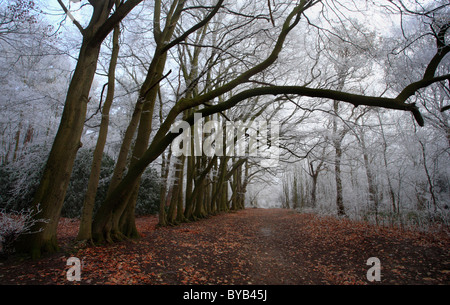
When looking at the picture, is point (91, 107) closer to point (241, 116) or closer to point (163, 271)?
point (241, 116)

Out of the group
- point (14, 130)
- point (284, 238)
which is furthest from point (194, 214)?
point (14, 130)

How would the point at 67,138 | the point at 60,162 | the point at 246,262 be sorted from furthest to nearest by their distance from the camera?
the point at 246,262 → the point at 67,138 → the point at 60,162

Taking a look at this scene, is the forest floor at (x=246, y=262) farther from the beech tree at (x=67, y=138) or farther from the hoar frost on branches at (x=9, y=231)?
the beech tree at (x=67, y=138)

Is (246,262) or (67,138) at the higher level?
(67,138)

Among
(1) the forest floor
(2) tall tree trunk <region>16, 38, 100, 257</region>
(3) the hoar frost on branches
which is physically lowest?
(1) the forest floor

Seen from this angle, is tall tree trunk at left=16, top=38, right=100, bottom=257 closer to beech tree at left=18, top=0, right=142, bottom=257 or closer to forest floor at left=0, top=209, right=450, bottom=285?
beech tree at left=18, top=0, right=142, bottom=257

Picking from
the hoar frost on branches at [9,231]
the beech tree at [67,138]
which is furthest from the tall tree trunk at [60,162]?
the hoar frost on branches at [9,231]

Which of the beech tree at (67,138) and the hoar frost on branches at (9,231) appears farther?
the beech tree at (67,138)

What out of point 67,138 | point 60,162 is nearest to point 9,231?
point 60,162

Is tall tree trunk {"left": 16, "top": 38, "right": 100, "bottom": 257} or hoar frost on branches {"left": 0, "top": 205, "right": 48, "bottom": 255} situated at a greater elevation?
tall tree trunk {"left": 16, "top": 38, "right": 100, "bottom": 257}

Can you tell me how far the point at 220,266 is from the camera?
4305mm

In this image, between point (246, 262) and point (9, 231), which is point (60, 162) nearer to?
point (9, 231)

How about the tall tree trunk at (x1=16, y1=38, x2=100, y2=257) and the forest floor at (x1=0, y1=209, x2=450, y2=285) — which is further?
the tall tree trunk at (x1=16, y1=38, x2=100, y2=257)

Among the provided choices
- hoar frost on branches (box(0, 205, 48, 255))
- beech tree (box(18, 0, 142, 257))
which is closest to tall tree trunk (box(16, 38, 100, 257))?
beech tree (box(18, 0, 142, 257))
